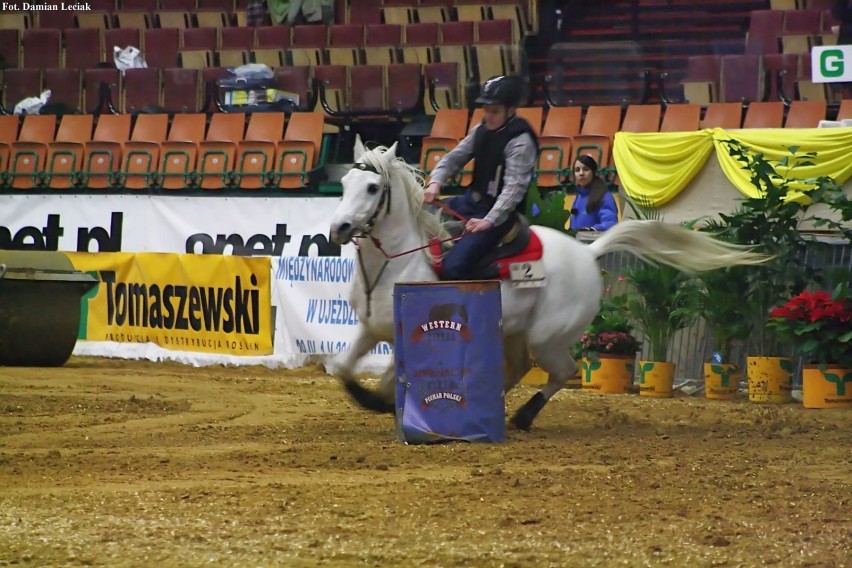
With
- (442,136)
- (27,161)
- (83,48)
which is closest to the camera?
(442,136)

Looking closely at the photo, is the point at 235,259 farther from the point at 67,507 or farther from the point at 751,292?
the point at 67,507

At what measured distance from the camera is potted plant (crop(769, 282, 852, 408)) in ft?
33.3

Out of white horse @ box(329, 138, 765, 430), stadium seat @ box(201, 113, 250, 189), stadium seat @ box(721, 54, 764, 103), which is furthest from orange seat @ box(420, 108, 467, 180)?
white horse @ box(329, 138, 765, 430)

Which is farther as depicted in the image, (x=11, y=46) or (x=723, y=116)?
(x=11, y=46)

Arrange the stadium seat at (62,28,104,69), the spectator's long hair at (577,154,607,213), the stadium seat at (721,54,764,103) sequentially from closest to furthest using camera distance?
the spectator's long hair at (577,154,607,213)
the stadium seat at (721,54,764,103)
the stadium seat at (62,28,104,69)

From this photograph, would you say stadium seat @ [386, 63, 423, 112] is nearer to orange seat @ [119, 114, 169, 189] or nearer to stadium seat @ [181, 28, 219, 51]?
orange seat @ [119, 114, 169, 189]

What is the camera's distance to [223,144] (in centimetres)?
1831

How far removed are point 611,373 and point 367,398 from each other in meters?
4.37

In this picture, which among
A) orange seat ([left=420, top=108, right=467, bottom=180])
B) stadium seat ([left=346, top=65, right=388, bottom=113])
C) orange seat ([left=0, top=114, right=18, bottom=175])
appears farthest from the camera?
orange seat ([left=0, top=114, right=18, bottom=175])

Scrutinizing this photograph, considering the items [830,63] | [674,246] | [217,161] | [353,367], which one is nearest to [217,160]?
[217,161]

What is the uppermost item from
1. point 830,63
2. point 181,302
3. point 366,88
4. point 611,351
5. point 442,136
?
point 366,88

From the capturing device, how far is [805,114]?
1556cm

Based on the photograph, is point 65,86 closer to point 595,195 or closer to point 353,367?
point 595,195

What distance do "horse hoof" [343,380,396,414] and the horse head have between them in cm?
99
